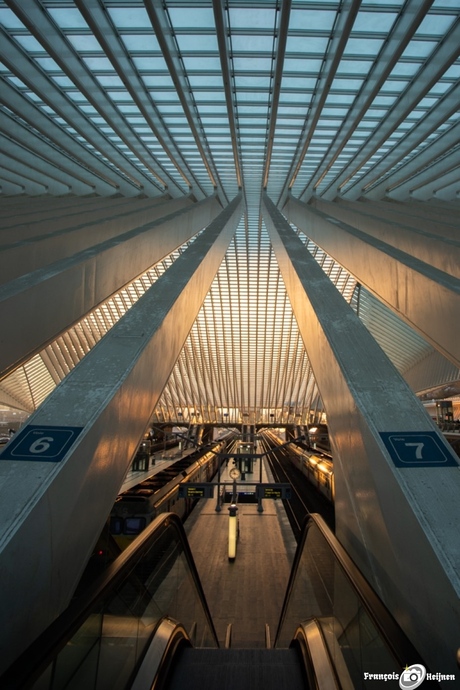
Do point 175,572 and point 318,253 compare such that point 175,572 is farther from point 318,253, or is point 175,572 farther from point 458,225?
point 318,253

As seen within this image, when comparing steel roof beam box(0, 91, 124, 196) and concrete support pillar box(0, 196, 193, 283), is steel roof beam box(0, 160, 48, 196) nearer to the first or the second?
steel roof beam box(0, 91, 124, 196)

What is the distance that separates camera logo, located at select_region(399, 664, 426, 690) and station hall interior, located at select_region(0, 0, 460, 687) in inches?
21.8

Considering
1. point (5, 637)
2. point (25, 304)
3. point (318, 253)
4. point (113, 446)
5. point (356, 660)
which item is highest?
point (318, 253)

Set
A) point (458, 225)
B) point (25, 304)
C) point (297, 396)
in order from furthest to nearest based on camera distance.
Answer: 1. point (297, 396)
2. point (458, 225)
3. point (25, 304)

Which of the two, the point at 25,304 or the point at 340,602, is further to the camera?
the point at 25,304

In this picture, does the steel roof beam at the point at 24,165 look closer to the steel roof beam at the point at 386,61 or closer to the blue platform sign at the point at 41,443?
the steel roof beam at the point at 386,61

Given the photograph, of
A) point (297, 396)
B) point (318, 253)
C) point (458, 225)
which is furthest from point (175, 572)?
point (297, 396)

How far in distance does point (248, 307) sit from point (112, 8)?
2851 cm

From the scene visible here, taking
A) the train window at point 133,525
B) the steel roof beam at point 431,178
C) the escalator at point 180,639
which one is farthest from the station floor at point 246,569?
the steel roof beam at point 431,178

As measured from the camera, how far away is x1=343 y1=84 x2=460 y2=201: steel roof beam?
36.3 feet

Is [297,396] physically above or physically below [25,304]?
below

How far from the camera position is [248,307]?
3684 cm

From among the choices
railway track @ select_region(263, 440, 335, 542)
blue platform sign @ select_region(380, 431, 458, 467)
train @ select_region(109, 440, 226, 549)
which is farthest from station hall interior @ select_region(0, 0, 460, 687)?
railway track @ select_region(263, 440, 335, 542)

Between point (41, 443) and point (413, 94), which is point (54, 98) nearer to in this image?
point (413, 94)
